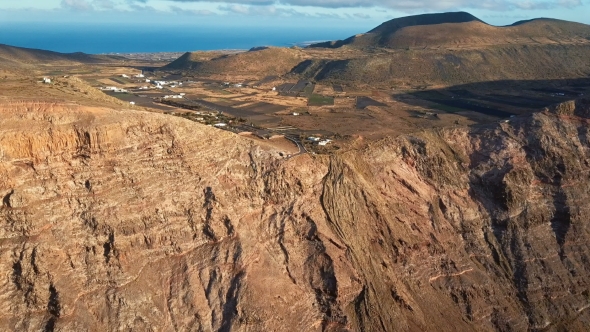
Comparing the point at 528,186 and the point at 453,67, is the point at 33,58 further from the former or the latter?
the point at 528,186

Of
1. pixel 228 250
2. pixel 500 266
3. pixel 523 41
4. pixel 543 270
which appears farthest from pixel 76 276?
pixel 523 41

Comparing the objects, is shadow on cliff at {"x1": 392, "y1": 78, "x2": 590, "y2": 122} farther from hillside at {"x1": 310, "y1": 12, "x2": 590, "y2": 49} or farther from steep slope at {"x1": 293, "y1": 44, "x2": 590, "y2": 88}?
hillside at {"x1": 310, "y1": 12, "x2": 590, "y2": 49}

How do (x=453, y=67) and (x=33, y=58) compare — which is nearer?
(x=453, y=67)

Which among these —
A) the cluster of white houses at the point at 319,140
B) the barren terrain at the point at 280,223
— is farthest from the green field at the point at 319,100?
the cluster of white houses at the point at 319,140

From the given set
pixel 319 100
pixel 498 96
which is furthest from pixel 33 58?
pixel 498 96

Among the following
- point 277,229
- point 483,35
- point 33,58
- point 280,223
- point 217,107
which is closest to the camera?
point 277,229

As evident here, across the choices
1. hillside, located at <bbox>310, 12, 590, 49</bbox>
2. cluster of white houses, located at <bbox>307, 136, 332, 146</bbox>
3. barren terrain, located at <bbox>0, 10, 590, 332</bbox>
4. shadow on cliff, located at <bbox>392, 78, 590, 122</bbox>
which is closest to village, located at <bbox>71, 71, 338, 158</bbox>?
cluster of white houses, located at <bbox>307, 136, 332, 146</bbox>
